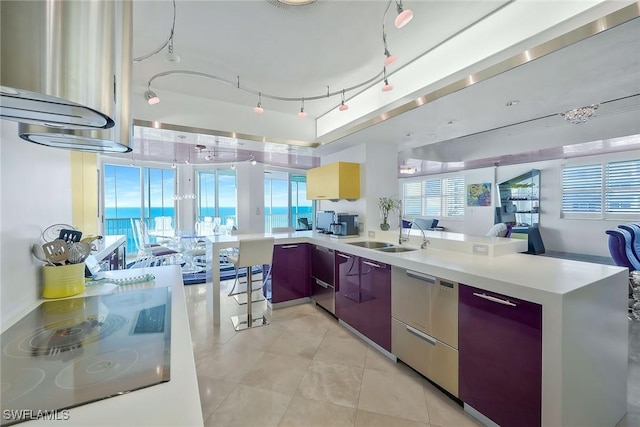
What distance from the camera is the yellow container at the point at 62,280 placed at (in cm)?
131

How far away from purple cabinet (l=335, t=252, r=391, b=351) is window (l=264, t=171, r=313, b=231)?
19.0ft

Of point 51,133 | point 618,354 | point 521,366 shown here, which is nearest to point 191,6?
point 51,133

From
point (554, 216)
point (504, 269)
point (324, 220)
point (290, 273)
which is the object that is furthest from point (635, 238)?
point (290, 273)

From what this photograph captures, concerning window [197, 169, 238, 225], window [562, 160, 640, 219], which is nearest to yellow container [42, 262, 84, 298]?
window [197, 169, 238, 225]

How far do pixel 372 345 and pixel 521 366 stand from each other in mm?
1379

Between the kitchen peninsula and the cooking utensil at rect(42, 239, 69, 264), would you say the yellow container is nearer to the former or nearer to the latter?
the cooking utensil at rect(42, 239, 69, 264)

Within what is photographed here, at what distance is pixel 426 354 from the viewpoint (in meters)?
2.02

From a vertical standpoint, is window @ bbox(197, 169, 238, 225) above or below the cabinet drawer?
above

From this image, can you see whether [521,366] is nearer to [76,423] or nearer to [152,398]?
[152,398]

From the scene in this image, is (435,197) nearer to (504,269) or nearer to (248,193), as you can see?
(248,193)

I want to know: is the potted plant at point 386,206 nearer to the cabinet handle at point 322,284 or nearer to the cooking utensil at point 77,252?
the cabinet handle at point 322,284

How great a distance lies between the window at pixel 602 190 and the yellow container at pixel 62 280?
9.23 metres

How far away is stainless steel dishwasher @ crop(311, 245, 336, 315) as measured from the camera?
3252 mm

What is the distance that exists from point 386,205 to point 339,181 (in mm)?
730
